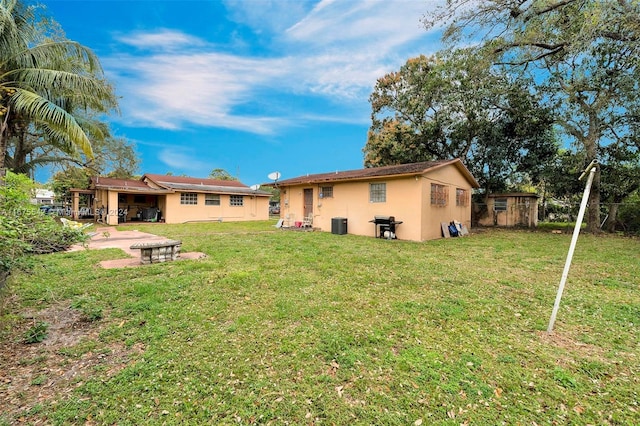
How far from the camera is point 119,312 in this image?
3809 millimetres

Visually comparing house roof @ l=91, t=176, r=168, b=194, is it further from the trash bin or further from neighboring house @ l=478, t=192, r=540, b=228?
neighboring house @ l=478, t=192, r=540, b=228

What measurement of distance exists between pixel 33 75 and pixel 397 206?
1195 centimetres

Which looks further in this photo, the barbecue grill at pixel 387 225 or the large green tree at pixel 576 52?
the barbecue grill at pixel 387 225

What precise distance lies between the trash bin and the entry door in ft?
7.72

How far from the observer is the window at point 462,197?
14274mm

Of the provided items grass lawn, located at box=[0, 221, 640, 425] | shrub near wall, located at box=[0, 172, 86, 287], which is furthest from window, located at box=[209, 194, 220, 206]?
shrub near wall, located at box=[0, 172, 86, 287]

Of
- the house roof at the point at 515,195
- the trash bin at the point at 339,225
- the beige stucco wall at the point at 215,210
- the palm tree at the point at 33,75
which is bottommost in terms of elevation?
the trash bin at the point at 339,225

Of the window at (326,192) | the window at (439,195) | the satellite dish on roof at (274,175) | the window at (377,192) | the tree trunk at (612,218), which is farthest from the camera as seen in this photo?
the satellite dish on roof at (274,175)

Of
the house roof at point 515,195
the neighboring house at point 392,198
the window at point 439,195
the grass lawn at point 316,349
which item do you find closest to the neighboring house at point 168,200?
the neighboring house at point 392,198

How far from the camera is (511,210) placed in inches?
709

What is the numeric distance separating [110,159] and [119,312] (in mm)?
22241

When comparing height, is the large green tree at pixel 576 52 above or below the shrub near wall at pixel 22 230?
above

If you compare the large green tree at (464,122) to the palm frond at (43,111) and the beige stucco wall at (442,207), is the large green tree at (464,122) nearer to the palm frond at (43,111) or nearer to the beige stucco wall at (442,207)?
the beige stucco wall at (442,207)

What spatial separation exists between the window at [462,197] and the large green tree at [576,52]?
5782 millimetres
